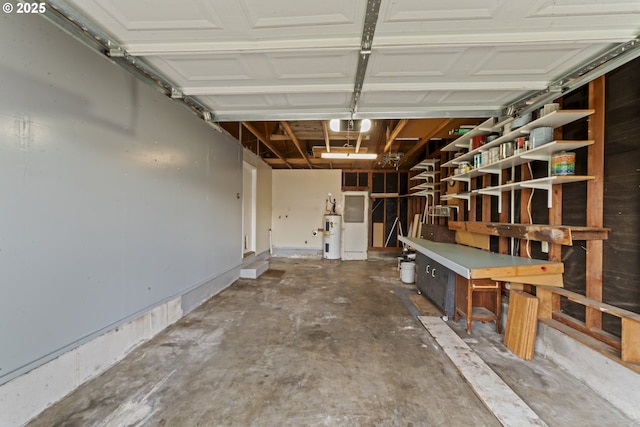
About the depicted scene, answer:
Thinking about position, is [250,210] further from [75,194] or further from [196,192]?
[75,194]

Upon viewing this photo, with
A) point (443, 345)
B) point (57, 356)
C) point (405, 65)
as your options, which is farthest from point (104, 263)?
point (443, 345)

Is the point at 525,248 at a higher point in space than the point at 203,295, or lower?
higher

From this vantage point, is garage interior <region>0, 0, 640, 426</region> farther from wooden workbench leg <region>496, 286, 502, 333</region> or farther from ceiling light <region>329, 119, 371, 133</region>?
ceiling light <region>329, 119, 371, 133</region>

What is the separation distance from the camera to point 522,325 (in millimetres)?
2229

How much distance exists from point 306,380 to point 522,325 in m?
1.99

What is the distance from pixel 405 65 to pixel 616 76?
1.56 meters

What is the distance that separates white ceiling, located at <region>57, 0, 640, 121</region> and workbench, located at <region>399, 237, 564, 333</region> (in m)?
1.54

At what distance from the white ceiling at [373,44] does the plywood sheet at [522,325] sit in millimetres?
1854

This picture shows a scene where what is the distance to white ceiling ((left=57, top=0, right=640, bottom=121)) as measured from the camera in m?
1.32

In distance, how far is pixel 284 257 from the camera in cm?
721

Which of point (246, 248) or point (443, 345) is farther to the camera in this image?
point (246, 248)

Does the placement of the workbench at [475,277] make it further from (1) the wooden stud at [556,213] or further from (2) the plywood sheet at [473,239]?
(2) the plywood sheet at [473,239]

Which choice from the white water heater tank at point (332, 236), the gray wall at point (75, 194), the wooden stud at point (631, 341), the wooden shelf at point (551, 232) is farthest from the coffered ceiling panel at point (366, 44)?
the white water heater tank at point (332, 236)

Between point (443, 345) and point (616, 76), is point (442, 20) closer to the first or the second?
point (616, 76)
